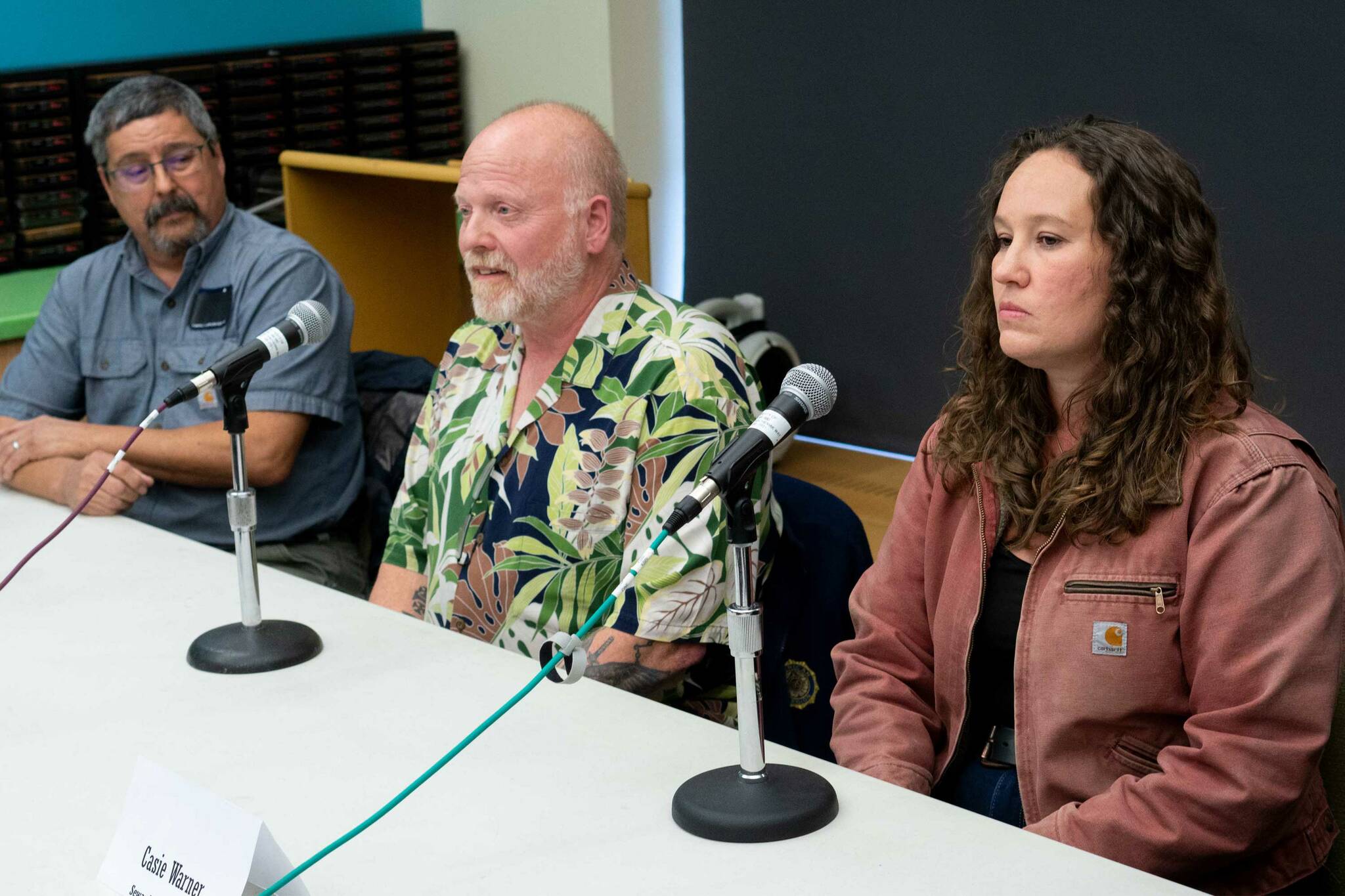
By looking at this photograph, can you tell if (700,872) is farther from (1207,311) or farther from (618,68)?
(618,68)

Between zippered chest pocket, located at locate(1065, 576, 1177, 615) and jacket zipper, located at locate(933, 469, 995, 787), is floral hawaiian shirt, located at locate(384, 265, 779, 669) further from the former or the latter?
zippered chest pocket, located at locate(1065, 576, 1177, 615)

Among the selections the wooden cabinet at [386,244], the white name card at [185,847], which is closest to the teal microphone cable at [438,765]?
the white name card at [185,847]

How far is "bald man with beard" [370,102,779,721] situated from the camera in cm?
166

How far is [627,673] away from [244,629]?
17.6 inches

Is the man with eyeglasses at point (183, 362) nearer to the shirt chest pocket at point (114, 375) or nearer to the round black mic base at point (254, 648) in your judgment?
the shirt chest pocket at point (114, 375)

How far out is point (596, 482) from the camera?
1740mm

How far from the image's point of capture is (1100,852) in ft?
4.23

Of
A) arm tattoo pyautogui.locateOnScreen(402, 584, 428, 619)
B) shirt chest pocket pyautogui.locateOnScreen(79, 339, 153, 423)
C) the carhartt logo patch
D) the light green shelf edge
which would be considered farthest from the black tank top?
the light green shelf edge

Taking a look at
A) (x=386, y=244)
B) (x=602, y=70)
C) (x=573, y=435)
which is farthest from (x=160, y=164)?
(x=602, y=70)

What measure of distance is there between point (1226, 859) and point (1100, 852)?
0.12 metres

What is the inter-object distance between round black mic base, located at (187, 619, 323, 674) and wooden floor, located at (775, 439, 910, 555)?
1.80 metres

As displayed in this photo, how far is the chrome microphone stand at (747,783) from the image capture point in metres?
1.12

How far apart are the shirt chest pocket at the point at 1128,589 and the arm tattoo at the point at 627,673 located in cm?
51

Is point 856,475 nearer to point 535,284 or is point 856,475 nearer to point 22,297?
point 535,284
